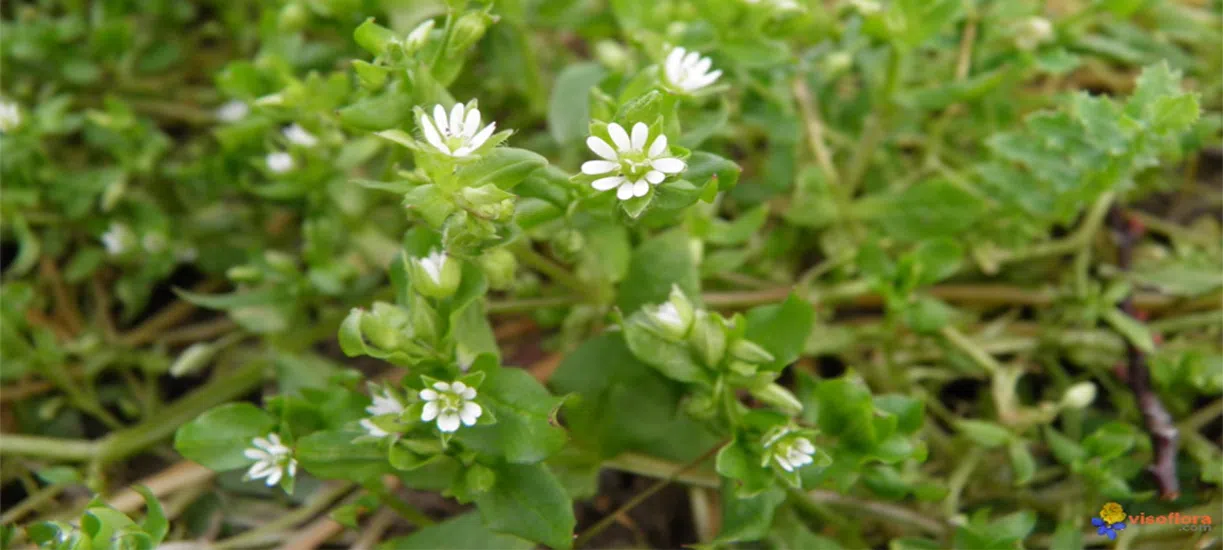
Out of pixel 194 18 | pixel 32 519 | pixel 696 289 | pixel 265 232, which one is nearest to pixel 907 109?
pixel 696 289

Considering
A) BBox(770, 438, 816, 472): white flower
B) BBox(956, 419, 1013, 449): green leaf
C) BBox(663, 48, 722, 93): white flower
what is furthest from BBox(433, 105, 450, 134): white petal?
BBox(956, 419, 1013, 449): green leaf

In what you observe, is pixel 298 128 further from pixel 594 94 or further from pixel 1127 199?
pixel 1127 199

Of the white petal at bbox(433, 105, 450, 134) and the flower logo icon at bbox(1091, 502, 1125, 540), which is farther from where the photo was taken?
the flower logo icon at bbox(1091, 502, 1125, 540)

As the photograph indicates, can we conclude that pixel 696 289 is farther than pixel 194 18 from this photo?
No

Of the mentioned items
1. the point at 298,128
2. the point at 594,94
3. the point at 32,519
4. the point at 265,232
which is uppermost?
the point at 594,94

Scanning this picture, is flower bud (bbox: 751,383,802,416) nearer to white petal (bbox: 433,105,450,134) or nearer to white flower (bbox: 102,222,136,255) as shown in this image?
white petal (bbox: 433,105,450,134)

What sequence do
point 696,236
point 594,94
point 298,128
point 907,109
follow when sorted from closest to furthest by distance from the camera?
point 594,94
point 696,236
point 298,128
point 907,109
